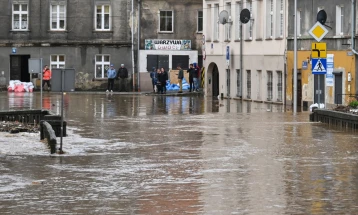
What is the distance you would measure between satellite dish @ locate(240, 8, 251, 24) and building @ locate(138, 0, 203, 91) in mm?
15040

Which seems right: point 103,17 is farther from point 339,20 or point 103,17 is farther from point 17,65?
point 339,20

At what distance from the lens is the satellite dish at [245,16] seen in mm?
58531

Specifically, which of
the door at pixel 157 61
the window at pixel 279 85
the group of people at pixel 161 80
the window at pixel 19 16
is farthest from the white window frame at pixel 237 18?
the window at pixel 19 16

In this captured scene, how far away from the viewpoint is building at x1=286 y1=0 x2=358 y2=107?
151 ft

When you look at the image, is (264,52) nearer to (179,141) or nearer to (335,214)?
(179,141)

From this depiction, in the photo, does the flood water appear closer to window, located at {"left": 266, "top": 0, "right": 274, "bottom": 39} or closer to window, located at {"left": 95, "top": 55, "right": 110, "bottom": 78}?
window, located at {"left": 266, "top": 0, "right": 274, "bottom": 39}

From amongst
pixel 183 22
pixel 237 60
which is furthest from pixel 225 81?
pixel 183 22

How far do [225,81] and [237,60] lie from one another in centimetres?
239

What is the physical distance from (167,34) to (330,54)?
1066 inches

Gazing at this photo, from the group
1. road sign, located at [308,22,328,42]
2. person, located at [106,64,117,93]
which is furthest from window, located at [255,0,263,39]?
road sign, located at [308,22,328,42]

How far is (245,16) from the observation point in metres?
58.6

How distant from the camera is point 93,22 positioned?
73375 millimetres

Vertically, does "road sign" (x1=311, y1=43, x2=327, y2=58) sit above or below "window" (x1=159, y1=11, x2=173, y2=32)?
below

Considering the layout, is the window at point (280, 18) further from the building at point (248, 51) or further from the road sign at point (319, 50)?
the road sign at point (319, 50)
